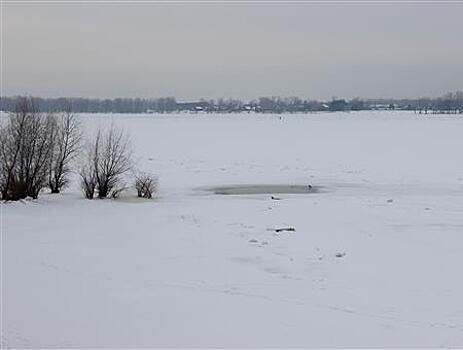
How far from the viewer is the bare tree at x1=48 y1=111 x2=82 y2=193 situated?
26.4 meters

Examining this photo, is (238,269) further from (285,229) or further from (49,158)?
(49,158)

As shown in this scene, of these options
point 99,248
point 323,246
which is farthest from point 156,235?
point 323,246

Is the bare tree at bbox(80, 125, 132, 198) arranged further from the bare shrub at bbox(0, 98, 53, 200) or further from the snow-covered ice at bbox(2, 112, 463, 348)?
the bare shrub at bbox(0, 98, 53, 200)

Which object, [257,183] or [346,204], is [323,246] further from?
[257,183]

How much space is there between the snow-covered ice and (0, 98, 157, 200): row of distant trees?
973 millimetres

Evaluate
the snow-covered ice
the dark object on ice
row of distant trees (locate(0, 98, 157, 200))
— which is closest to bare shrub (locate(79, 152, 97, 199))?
row of distant trees (locate(0, 98, 157, 200))

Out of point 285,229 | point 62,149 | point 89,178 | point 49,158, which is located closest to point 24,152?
point 49,158

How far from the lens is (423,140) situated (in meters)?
54.1

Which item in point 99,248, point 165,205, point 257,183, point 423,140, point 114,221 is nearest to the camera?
point 99,248

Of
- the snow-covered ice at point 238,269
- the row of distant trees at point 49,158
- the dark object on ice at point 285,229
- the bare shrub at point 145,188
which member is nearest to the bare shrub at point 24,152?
the row of distant trees at point 49,158

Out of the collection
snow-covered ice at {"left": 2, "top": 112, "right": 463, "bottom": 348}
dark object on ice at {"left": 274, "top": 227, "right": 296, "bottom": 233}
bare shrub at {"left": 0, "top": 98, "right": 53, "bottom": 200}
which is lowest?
snow-covered ice at {"left": 2, "top": 112, "right": 463, "bottom": 348}

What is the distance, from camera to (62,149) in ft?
88.5

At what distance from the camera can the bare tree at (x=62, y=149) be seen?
86.7 feet

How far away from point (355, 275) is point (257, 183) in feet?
57.6
